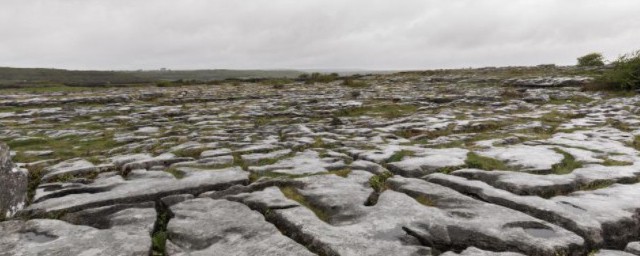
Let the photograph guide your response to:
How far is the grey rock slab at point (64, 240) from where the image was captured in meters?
4.97

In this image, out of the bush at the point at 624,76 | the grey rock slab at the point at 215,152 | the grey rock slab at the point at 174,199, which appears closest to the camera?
the grey rock slab at the point at 174,199

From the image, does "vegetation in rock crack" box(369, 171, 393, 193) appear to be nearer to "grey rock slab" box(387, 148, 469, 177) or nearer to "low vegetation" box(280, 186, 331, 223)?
"grey rock slab" box(387, 148, 469, 177)

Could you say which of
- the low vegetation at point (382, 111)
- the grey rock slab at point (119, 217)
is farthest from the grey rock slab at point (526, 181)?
the low vegetation at point (382, 111)

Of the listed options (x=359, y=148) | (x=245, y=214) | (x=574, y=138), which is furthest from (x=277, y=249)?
(x=574, y=138)

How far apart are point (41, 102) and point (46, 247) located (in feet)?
88.6

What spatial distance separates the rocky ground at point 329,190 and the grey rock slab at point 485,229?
0.02 m

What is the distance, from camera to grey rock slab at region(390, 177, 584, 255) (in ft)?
16.5

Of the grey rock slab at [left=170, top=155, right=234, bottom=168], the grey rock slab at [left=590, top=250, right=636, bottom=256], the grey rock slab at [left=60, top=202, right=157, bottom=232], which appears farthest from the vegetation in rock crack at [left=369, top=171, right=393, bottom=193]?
the grey rock slab at [left=60, top=202, right=157, bottom=232]

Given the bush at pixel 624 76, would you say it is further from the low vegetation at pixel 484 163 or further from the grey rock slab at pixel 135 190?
the grey rock slab at pixel 135 190

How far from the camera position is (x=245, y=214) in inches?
244

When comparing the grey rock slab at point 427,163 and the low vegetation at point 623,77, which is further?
the low vegetation at point 623,77

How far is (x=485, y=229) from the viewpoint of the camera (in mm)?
5414

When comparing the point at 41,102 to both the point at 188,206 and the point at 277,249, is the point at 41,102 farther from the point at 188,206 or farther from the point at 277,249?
the point at 277,249

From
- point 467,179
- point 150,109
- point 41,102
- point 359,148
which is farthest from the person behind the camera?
point 41,102
